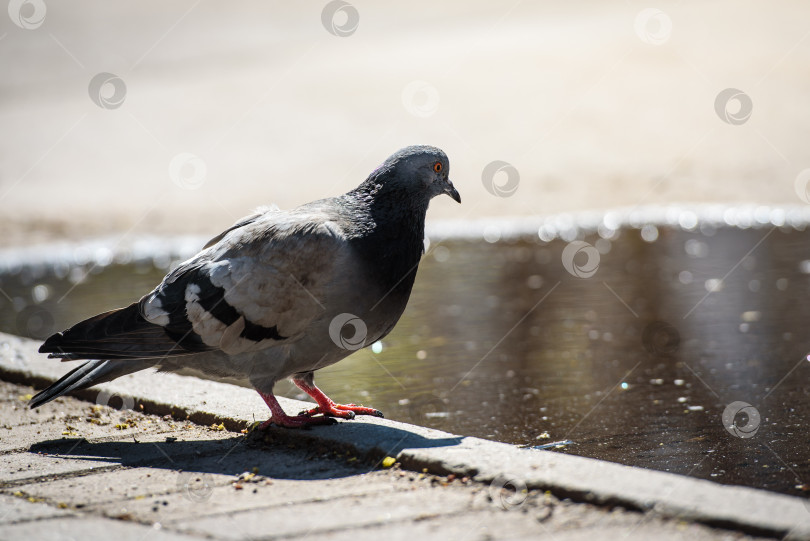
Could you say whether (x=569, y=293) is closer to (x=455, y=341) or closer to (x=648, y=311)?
(x=648, y=311)

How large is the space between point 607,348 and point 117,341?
361 centimetres

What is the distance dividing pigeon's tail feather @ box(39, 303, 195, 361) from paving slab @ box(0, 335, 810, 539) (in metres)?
0.41

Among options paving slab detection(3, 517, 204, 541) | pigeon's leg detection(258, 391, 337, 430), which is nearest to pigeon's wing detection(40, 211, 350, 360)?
pigeon's leg detection(258, 391, 337, 430)

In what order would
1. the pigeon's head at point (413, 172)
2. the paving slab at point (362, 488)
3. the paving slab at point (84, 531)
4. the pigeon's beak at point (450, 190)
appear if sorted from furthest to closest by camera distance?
the pigeon's beak at point (450, 190) → the pigeon's head at point (413, 172) → the paving slab at point (84, 531) → the paving slab at point (362, 488)

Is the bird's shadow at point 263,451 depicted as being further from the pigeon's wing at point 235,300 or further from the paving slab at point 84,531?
the paving slab at point 84,531

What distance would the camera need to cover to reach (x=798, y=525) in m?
2.96

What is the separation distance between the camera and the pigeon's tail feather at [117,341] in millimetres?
4766

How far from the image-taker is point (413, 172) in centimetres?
484

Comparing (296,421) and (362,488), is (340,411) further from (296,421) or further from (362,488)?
(362,488)

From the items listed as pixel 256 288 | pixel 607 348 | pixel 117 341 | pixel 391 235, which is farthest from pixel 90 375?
pixel 607 348

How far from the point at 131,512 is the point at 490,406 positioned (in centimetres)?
258

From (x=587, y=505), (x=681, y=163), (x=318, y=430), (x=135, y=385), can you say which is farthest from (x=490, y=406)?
(x=681, y=163)

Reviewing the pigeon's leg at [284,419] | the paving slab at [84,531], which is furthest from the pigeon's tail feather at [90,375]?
the paving slab at [84,531]

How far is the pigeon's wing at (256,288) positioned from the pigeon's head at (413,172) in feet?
1.31
